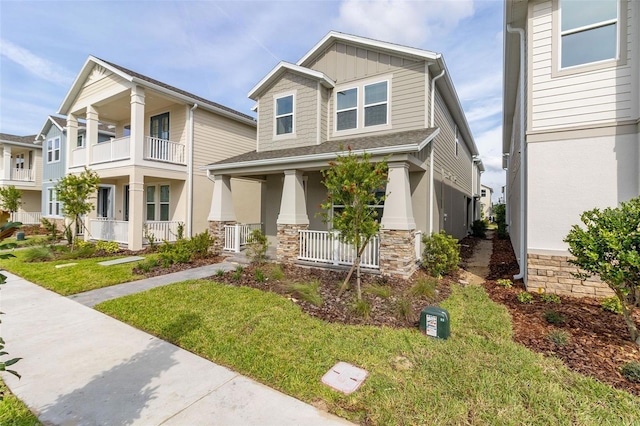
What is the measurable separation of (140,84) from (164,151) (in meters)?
2.78

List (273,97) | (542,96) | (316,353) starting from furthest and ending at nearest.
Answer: (273,97) → (542,96) → (316,353)

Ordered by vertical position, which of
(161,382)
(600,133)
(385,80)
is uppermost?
(385,80)

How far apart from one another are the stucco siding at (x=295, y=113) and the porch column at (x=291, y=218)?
2.04 metres

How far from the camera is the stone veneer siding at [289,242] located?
30.0 feet

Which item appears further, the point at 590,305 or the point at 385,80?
the point at 385,80

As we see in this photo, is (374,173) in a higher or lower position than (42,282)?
higher

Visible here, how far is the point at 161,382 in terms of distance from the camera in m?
3.35

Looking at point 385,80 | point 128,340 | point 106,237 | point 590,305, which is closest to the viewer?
point 128,340

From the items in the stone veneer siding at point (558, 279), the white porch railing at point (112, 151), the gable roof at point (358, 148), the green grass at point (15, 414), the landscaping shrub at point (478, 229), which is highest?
the white porch railing at point (112, 151)

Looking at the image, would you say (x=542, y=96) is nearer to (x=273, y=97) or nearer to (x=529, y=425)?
(x=529, y=425)

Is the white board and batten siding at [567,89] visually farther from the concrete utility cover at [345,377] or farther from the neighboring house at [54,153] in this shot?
the neighboring house at [54,153]

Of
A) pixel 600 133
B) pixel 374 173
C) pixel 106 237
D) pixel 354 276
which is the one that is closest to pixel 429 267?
pixel 354 276

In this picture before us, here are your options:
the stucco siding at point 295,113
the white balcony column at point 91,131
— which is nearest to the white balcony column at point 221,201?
the stucco siding at point 295,113

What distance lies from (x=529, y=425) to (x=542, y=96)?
22.6 feet
